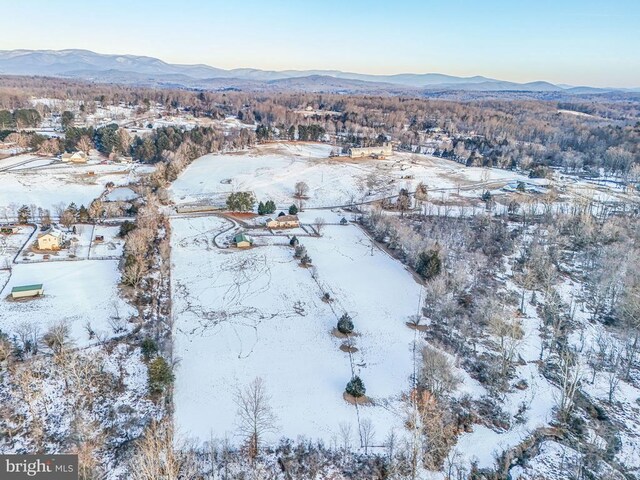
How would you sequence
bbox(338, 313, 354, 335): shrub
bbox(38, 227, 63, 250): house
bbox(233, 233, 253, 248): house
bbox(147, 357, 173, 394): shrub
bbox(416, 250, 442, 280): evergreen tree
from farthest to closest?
bbox(233, 233, 253, 248): house → bbox(38, 227, 63, 250): house → bbox(416, 250, 442, 280): evergreen tree → bbox(338, 313, 354, 335): shrub → bbox(147, 357, 173, 394): shrub

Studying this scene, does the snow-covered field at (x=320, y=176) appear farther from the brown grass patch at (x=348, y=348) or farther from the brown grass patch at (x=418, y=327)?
the brown grass patch at (x=348, y=348)

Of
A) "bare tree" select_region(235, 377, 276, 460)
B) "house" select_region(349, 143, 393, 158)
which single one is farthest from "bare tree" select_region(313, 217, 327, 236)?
"house" select_region(349, 143, 393, 158)

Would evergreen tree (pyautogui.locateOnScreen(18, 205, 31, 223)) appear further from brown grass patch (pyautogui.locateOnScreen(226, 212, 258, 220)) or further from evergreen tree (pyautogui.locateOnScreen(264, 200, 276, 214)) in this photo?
evergreen tree (pyautogui.locateOnScreen(264, 200, 276, 214))

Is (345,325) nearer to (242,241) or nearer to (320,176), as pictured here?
(242,241)

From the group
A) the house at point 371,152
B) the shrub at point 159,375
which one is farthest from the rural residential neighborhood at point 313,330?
the house at point 371,152

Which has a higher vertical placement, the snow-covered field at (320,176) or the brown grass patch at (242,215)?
the snow-covered field at (320,176)

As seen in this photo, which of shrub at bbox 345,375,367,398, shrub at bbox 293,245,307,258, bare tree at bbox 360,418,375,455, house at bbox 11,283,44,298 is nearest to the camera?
bare tree at bbox 360,418,375,455

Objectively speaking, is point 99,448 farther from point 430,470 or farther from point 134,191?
point 134,191
